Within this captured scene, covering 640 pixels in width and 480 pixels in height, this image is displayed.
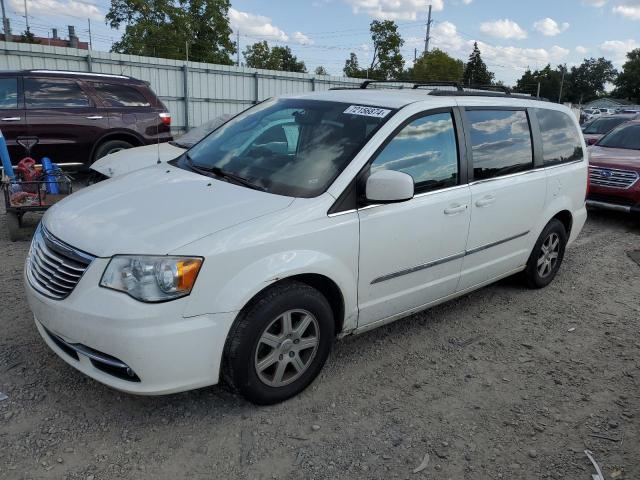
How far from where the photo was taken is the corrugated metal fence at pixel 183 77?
1502 cm

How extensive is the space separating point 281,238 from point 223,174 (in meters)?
0.86

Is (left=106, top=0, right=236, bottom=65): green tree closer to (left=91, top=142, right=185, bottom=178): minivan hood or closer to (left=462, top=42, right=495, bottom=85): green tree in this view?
(left=91, top=142, right=185, bottom=178): minivan hood

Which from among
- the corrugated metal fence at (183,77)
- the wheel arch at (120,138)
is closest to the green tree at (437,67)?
the corrugated metal fence at (183,77)

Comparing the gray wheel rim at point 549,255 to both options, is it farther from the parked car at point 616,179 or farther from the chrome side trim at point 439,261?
the parked car at point 616,179

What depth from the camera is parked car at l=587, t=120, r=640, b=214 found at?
800cm

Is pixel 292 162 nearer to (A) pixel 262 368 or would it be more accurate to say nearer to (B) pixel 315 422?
(A) pixel 262 368

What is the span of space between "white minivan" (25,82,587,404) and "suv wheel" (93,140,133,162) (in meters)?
5.42

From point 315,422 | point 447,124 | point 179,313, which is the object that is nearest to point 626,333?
point 447,124

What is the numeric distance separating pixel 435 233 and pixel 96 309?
2.15 meters

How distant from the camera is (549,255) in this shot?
5.07m

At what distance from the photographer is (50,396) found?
9.87 feet

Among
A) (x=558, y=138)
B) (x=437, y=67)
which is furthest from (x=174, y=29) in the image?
(x=558, y=138)

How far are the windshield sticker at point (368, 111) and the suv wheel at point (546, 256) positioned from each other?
219 cm

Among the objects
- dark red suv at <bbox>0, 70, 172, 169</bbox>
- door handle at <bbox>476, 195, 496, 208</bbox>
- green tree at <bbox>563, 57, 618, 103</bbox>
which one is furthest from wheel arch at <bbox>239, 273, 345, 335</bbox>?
green tree at <bbox>563, 57, 618, 103</bbox>
